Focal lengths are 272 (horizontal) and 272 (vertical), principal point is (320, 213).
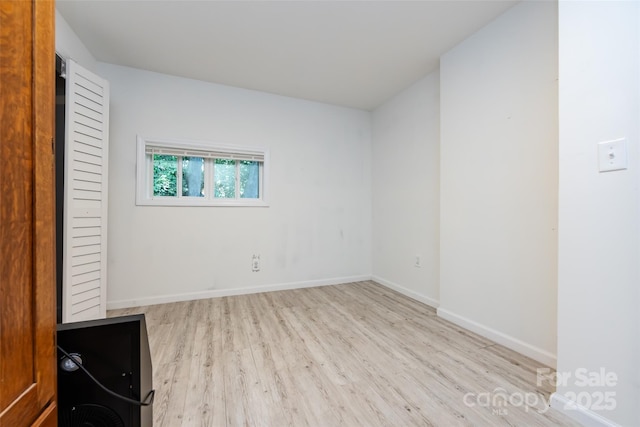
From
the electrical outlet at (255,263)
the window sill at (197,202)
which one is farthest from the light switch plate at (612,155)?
the electrical outlet at (255,263)

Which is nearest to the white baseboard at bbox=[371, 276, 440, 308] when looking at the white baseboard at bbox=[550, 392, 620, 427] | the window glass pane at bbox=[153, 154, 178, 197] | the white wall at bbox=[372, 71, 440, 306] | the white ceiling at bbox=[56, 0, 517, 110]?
the white wall at bbox=[372, 71, 440, 306]

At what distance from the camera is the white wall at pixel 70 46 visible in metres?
1.94

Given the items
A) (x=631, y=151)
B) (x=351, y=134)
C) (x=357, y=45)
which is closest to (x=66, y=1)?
(x=357, y=45)

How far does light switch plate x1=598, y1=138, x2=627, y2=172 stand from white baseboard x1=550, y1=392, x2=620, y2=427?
1070 mm

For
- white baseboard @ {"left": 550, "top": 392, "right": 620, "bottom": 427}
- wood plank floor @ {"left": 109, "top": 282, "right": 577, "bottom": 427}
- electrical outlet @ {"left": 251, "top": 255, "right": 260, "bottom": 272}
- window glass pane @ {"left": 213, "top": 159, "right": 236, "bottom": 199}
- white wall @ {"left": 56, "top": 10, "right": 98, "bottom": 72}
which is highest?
white wall @ {"left": 56, "top": 10, "right": 98, "bottom": 72}

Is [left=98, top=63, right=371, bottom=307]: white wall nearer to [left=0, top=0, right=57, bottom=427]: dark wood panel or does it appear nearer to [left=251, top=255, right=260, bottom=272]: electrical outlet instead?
[left=251, top=255, right=260, bottom=272]: electrical outlet

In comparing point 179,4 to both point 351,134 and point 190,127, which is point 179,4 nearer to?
point 190,127

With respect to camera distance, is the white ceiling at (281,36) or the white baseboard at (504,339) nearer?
the white baseboard at (504,339)

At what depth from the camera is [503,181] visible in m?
1.97

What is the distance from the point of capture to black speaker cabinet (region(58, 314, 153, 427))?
80cm

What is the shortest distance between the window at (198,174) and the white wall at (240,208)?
87 millimetres

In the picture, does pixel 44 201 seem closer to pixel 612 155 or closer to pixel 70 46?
pixel 612 155

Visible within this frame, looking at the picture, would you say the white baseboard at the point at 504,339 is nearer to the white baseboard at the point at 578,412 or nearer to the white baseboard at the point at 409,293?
the white baseboard at the point at 409,293

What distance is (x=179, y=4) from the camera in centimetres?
186
